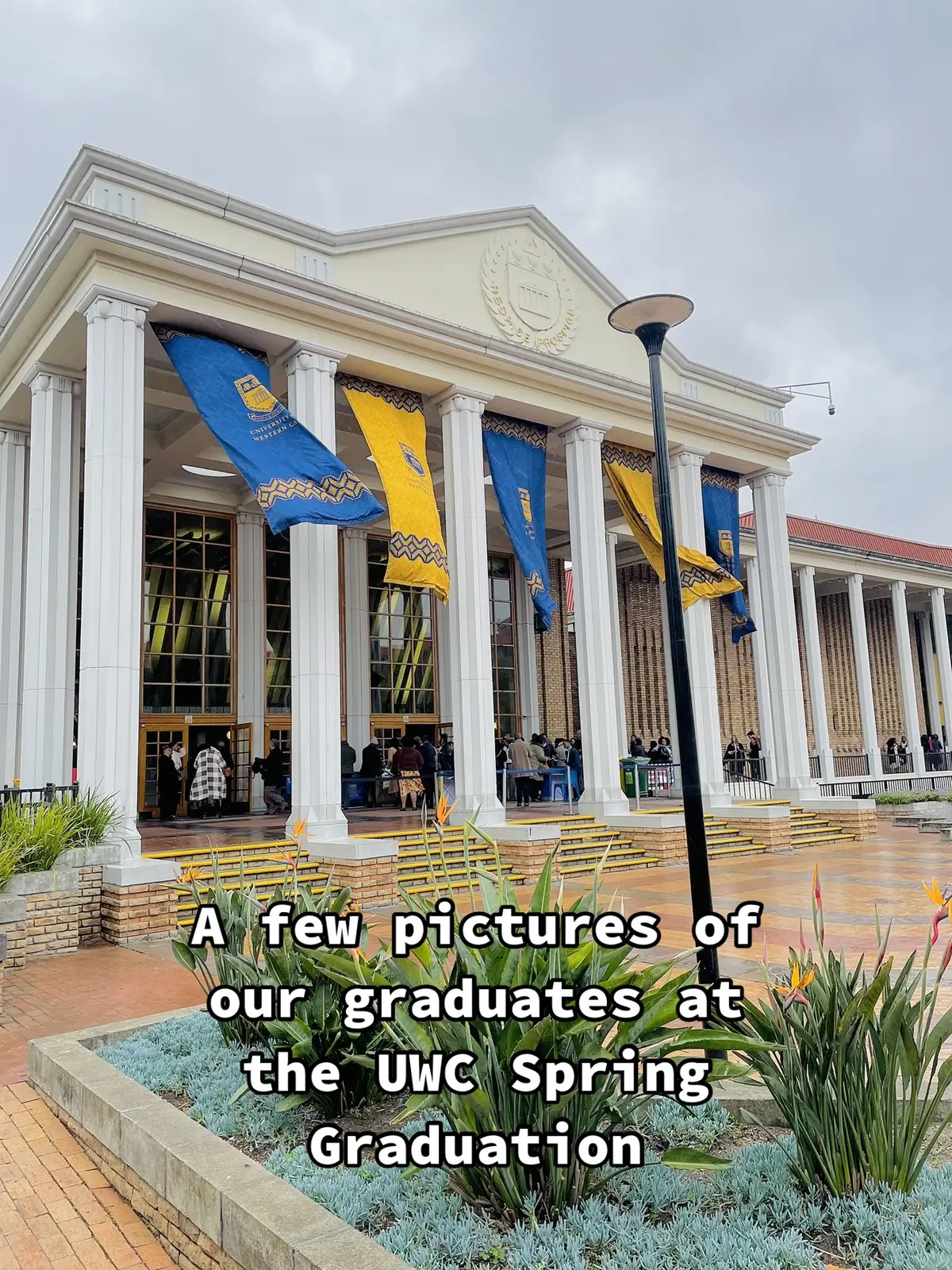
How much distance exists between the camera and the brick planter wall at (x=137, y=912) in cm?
970

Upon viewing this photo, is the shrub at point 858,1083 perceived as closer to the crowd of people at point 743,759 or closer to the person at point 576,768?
the person at point 576,768

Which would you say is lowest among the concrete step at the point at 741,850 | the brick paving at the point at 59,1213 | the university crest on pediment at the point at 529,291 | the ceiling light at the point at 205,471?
the brick paving at the point at 59,1213

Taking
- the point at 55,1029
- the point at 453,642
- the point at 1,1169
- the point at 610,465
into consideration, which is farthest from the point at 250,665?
the point at 1,1169

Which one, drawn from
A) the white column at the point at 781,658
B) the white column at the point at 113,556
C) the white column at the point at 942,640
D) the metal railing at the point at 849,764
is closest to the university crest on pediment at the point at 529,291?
the white column at the point at 113,556

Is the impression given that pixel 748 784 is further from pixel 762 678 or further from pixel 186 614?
pixel 186 614

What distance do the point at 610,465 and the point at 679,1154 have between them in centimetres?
1548

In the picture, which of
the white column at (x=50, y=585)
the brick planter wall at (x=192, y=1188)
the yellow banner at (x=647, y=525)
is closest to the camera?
the brick planter wall at (x=192, y=1188)

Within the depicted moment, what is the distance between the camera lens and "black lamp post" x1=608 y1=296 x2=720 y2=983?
497 centimetres

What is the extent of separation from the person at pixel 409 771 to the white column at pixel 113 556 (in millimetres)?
7047

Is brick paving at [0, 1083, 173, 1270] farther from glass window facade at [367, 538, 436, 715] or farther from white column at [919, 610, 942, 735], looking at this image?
white column at [919, 610, 942, 735]

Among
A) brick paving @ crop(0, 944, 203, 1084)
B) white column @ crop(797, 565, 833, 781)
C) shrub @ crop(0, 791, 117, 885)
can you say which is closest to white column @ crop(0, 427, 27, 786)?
shrub @ crop(0, 791, 117, 885)

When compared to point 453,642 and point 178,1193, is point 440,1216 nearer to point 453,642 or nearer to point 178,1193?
point 178,1193

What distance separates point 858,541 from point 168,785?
26564mm

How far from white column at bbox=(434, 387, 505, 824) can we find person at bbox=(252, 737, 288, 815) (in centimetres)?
575
